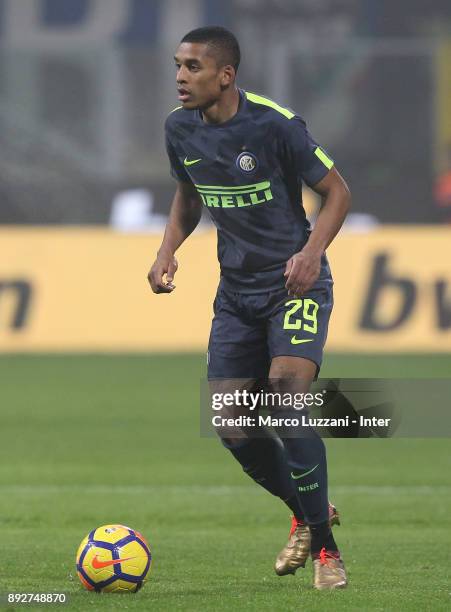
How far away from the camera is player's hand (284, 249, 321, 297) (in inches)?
235

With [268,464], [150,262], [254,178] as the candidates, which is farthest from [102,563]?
[150,262]

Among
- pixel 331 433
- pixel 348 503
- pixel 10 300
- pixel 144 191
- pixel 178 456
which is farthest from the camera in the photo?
pixel 144 191

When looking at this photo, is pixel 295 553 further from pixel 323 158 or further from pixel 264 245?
pixel 323 158

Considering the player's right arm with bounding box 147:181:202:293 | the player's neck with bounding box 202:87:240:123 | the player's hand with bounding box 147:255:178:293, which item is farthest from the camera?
the player's right arm with bounding box 147:181:202:293

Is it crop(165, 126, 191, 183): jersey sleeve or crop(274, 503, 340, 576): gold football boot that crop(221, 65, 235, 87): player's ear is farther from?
crop(274, 503, 340, 576): gold football boot

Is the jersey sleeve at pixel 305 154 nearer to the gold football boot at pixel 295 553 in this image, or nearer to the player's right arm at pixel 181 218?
the player's right arm at pixel 181 218

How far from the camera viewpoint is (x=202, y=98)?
20.2 ft

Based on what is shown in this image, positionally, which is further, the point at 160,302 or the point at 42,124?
the point at 42,124

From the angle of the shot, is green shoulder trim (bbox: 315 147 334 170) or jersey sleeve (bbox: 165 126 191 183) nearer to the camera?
green shoulder trim (bbox: 315 147 334 170)

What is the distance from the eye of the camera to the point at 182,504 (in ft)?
28.7

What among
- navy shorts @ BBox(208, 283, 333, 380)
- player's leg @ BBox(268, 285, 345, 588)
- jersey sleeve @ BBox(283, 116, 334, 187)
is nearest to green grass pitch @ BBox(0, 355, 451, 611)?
player's leg @ BBox(268, 285, 345, 588)

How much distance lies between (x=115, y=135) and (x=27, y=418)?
1196 cm

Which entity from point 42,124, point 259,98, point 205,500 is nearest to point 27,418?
point 205,500

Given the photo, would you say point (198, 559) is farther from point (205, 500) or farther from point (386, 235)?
point (386, 235)
